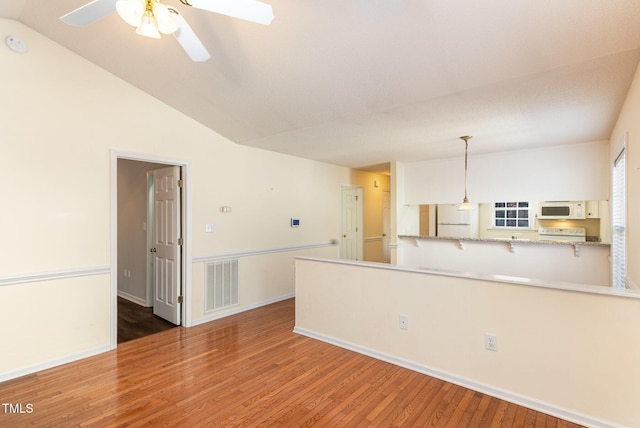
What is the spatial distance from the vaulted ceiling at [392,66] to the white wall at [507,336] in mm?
1619

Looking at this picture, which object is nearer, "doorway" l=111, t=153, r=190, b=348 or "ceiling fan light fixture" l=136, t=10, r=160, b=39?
"ceiling fan light fixture" l=136, t=10, r=160, b=39

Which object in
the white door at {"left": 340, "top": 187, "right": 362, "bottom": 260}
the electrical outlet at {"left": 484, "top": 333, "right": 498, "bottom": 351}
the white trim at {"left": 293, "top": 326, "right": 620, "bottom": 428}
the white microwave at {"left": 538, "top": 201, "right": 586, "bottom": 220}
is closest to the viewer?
the white trim at {"left": 293, "top": 326, "right": 620, "bottom": 428}

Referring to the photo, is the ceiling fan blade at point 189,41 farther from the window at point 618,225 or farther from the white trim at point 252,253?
the window at point 618,225

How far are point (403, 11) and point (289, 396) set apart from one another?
2874 mm

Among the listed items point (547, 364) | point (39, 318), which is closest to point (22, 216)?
point (39, 318)

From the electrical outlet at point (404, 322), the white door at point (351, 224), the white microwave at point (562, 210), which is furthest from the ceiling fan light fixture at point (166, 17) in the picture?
the white microwave at point (562, 210)

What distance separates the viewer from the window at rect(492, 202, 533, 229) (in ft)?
18.4

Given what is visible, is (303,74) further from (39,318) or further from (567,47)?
(39,318)

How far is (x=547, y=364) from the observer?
2244mm

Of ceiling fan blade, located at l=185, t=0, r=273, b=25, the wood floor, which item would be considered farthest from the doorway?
ceiling fan blade, located at l=185, t=0, r=273, b=25

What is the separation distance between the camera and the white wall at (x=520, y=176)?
13.9 ft

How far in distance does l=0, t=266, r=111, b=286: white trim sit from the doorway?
0.47 feet

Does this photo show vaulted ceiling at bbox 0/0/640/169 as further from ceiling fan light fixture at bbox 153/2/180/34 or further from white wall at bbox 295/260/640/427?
white wall at bbox 295/260/640/427

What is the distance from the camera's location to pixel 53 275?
2.96 metres
